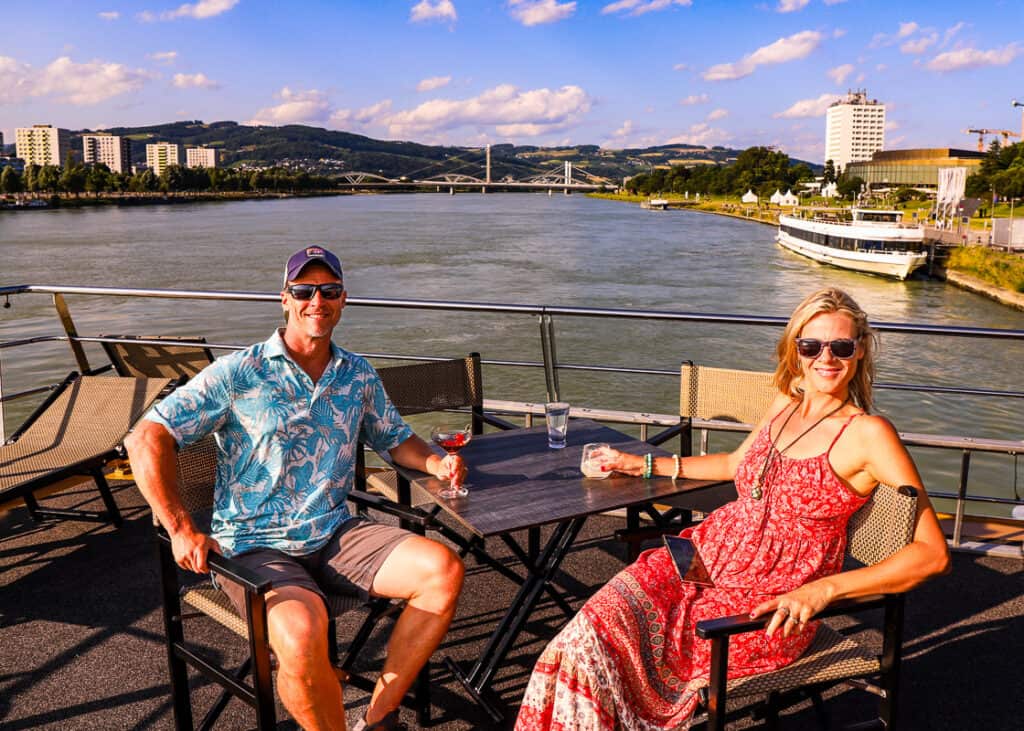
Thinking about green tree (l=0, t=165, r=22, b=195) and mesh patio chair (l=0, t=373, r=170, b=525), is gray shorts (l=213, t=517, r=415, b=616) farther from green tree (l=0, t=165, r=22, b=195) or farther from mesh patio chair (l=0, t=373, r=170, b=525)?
green tree (l=0, t=165, r=22, b=195)

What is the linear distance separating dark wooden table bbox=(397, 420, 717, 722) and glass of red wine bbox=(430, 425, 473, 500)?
0.02 meters

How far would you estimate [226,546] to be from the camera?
2.16 meters

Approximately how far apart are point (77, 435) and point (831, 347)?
294 centimetres

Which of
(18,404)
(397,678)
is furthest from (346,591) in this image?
(18,404)

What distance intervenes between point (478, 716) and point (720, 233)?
188ft

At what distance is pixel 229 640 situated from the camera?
2.73m

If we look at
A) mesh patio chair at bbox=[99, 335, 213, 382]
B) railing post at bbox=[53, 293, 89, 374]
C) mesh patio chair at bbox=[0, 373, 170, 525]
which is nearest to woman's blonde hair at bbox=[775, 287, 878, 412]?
mesh patio chair at bbox=[0, 373, 170, 525]

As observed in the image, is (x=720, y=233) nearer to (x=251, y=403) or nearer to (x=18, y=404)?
(x=18, y=404)

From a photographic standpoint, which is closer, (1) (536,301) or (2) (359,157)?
(1) (536,301)

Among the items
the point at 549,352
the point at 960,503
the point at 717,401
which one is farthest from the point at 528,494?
the point at 960,503

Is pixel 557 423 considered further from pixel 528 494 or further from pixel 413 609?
pixel 413 609

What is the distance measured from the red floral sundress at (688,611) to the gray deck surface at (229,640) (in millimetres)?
581

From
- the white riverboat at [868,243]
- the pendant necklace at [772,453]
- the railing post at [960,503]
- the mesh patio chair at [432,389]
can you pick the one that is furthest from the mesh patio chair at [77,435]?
the white riverboat at [868,243]

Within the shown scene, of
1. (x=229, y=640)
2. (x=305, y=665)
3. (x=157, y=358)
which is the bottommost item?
(x=229, y=640)
